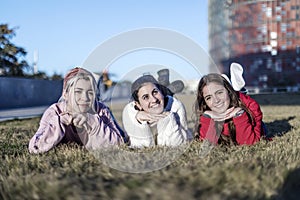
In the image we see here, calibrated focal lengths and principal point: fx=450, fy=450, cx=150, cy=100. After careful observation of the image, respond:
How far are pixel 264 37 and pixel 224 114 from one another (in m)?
33.7

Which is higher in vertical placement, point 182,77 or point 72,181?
point 182,77

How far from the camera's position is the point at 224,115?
3.07 meters

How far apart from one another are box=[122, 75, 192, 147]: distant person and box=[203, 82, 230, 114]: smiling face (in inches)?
7.2

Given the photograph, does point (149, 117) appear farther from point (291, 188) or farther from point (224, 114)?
point (291, 188)

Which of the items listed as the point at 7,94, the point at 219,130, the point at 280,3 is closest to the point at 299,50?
the point at 280,3

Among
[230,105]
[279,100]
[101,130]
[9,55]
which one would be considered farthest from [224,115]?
[9,55]

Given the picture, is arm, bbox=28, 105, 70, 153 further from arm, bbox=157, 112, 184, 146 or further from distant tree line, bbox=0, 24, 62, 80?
distant tree line, bbox=0, 24, 62, 80

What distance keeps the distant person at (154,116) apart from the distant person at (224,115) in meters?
0.17

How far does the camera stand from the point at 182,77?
2.74 meters

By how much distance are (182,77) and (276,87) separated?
3166 centimetres

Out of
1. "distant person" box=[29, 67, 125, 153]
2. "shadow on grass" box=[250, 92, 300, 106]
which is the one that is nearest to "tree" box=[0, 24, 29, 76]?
"shadow on grass" box=[250, 92, 300, 106]

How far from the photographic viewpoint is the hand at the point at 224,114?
3041mm

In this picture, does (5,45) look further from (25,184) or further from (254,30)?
(25,184)

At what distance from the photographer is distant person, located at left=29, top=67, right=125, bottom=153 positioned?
283 centimetres
